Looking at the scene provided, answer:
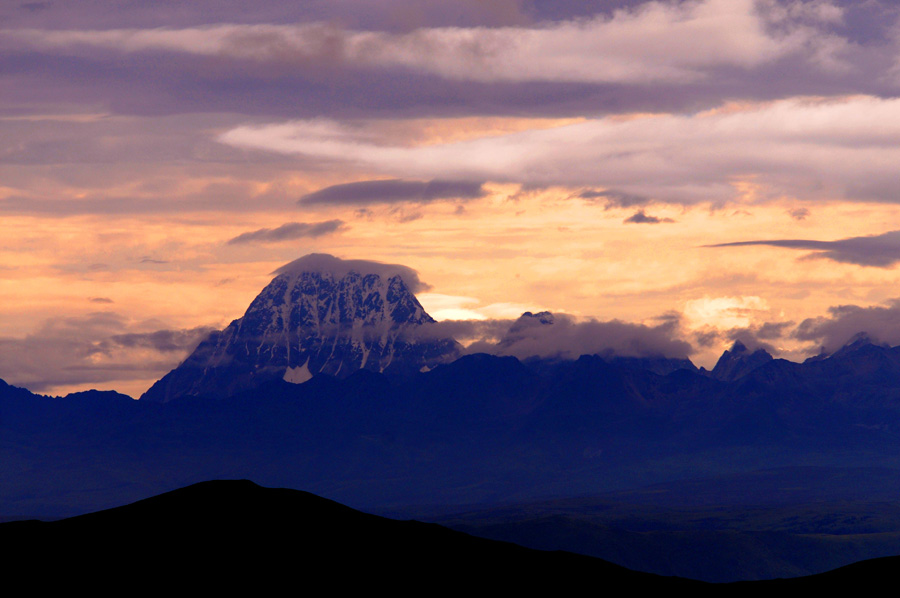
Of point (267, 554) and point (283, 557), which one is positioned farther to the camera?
point (267, 554)

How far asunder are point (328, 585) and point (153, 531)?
2567cm

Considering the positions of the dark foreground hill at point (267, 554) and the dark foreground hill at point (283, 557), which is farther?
the dark foreground hill at point (283, 557)

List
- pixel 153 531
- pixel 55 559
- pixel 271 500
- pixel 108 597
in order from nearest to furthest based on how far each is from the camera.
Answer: pixel 108 597 → pixel 55 559 → pixel 153 531 → pixel 271 500

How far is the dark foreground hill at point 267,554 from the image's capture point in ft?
502

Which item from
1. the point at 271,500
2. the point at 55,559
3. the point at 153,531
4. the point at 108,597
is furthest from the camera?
the point at 271,500

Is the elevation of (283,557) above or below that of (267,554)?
below

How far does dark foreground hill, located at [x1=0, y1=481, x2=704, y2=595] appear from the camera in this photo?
153m

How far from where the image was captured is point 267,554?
163125 mm

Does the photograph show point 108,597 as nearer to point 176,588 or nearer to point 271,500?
point 176,588

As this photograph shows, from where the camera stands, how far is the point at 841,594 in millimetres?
163875

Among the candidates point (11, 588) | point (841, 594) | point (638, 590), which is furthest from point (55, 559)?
point (841, 594)

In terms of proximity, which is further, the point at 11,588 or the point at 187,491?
the point at 187,491

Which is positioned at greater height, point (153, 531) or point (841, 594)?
point (153, 531)

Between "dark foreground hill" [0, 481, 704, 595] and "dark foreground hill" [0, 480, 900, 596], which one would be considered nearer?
"dark foreground hill" [0, 481, 704, 595]
